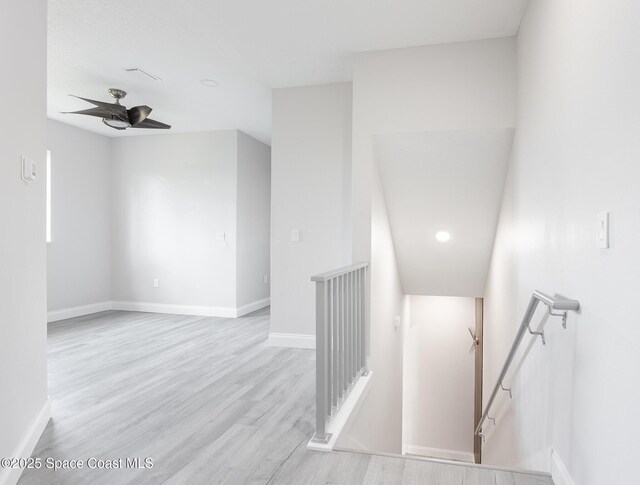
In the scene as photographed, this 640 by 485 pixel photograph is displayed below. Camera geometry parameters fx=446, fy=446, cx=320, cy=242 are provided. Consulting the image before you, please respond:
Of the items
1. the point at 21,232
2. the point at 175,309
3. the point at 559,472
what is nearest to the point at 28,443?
the point at 21,232

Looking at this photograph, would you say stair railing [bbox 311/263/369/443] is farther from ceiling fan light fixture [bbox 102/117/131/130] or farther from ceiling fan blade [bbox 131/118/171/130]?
ceiling fan light fixture [bbox 102/117/131/130]

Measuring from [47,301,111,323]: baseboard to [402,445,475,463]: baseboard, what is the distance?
4.86 metres

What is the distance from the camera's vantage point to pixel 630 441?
1277 millimetres

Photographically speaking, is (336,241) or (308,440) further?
(336,241)

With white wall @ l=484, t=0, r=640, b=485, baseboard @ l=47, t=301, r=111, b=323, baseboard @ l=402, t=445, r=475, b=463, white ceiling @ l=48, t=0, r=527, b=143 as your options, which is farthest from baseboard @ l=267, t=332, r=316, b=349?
baseboard @ l=402, t=445, r=475, b=463

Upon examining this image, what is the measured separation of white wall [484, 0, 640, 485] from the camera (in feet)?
4.27

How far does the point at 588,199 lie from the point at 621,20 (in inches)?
23.6

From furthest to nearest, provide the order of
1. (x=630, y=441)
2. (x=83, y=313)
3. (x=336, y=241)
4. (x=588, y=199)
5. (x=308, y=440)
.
Answer: (x=83, y=313) < (x=336, y=241) < (x=308, y=440) < (x=588, y=199) < (x=630, y=441)

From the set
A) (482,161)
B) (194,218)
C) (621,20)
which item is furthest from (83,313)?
(621,20)

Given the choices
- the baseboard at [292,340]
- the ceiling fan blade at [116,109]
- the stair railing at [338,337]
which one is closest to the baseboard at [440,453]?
the baseboard at [292,340]

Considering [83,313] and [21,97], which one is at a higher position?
[21,97]

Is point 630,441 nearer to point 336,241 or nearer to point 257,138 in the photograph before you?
point 336,241

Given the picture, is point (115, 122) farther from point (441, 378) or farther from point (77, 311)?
point (441, 378)

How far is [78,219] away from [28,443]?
450cm
